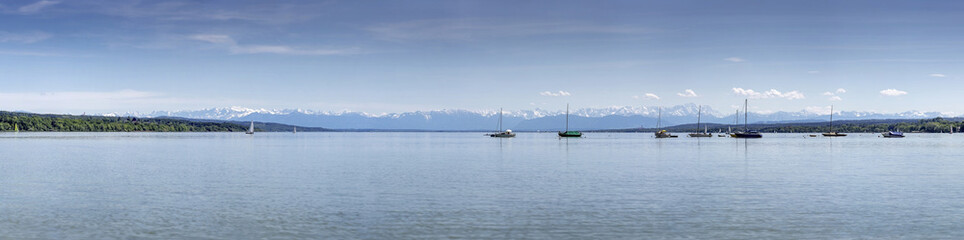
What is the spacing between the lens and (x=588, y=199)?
37656 mm

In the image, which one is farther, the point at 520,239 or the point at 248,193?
the point at 248,193

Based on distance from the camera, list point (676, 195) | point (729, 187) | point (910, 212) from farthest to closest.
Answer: point (729, 187)
point (676, 195)
point (910, 212)

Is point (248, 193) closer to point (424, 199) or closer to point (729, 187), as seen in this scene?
point (424, 199)

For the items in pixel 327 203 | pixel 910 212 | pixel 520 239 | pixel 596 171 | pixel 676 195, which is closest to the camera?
pixel 520 239

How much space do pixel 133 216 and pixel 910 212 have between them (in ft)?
108

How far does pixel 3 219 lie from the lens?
2978 centimetres

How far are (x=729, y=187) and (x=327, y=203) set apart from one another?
946 inches

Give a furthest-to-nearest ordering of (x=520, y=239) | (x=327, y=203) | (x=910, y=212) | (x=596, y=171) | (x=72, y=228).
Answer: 1. (x=596, y=171)
2. (x=327, y=203)
3. (x=910, y=212)
4. (x=72, y=228)
5. (x=520, y=239)

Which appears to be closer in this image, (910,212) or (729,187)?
(910,212)

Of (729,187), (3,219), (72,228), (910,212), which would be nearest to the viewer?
(72,228)

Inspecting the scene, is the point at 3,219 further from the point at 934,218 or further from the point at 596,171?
the point at 596,171

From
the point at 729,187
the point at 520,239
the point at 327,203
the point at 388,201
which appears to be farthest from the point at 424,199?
the point at 729,187

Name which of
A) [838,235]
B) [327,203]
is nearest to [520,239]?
[838,235]

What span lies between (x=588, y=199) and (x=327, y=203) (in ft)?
42.1
